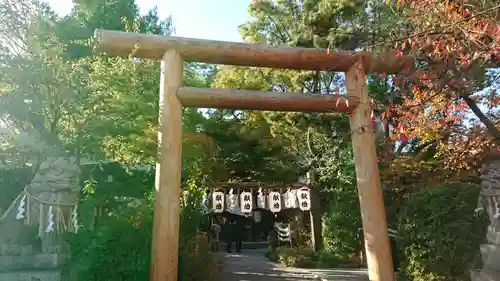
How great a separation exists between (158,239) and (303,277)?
194 inches

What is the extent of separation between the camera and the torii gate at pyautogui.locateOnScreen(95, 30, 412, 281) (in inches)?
223

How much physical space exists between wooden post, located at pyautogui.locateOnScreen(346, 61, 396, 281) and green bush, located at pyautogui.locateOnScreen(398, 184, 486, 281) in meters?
0.84

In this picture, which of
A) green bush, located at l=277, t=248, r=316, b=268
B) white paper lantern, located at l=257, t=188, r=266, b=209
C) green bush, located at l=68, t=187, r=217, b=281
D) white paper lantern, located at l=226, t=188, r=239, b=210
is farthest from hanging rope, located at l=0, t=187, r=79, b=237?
white paper lantern, located at l=257, t=188, r=266, b=209

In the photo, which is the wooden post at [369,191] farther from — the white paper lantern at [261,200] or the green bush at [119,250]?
the white paper lantern at [261,200]

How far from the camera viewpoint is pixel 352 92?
6.91 m

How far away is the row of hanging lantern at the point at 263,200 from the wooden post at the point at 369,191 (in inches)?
254

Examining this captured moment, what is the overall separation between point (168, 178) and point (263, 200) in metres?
8.48

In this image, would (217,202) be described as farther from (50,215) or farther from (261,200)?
(50,215)

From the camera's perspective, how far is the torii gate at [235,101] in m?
5.66

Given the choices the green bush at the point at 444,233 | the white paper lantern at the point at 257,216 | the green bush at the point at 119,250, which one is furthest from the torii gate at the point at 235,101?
the white paper lantern at the point at 257,216

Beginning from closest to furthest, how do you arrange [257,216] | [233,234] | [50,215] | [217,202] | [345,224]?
1. [50,215]
2. [345,224]
3. [217,202]
4. [233,234]
5. [257,216]

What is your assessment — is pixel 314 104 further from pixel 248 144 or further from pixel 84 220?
pixel 248 144

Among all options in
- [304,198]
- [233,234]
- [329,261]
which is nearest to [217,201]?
[304,198]

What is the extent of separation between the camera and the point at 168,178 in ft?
18.9
